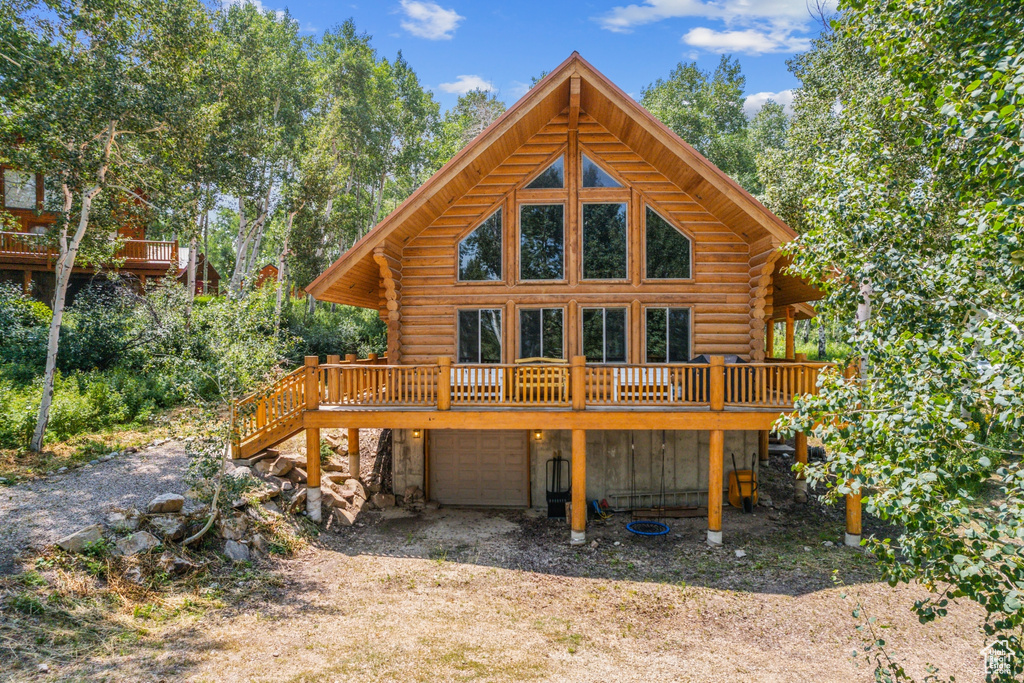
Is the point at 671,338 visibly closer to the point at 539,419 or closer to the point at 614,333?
the point at 614,333

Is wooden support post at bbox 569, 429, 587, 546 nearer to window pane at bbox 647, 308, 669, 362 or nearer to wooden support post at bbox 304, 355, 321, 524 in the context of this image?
window pane at bbox 647, 308, 669, 362

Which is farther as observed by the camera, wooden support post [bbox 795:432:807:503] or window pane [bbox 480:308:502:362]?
wooden support post [bbox 795:432:807:503]

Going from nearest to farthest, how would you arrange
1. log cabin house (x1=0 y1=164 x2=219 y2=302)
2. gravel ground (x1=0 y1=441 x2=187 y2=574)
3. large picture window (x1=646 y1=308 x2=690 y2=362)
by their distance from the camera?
gravel ground (x1=0 y1=441 x2=187 y2=574) → large picture window (x1=646 y1=308 x2=690 y2=362) → log cabin house (x1=0 y1=164 x2=219 y2=302)

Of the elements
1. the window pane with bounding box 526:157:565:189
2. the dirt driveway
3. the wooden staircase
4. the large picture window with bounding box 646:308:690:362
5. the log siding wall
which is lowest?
the dirt driveway

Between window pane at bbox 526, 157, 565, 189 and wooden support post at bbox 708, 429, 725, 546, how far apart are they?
6.54 metres

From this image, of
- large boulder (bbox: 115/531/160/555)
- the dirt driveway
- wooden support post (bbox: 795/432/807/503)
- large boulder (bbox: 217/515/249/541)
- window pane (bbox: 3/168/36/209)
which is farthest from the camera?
window pane (bbox: 3/168/36/209)

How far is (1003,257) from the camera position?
445cm

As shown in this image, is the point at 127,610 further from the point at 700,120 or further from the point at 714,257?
the point at 700,120

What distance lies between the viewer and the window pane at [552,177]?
12539 mm

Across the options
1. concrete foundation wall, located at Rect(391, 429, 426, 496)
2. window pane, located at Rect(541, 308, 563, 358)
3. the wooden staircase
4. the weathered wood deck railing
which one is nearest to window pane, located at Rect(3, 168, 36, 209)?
the wooden staircase

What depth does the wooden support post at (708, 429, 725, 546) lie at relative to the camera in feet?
34.1

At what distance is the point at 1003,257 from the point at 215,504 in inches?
421

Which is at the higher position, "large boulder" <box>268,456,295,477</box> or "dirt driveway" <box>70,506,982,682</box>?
"large boulder" <box>268,456,295,477</box>

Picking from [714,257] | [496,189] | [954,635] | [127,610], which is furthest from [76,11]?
[954,635]
